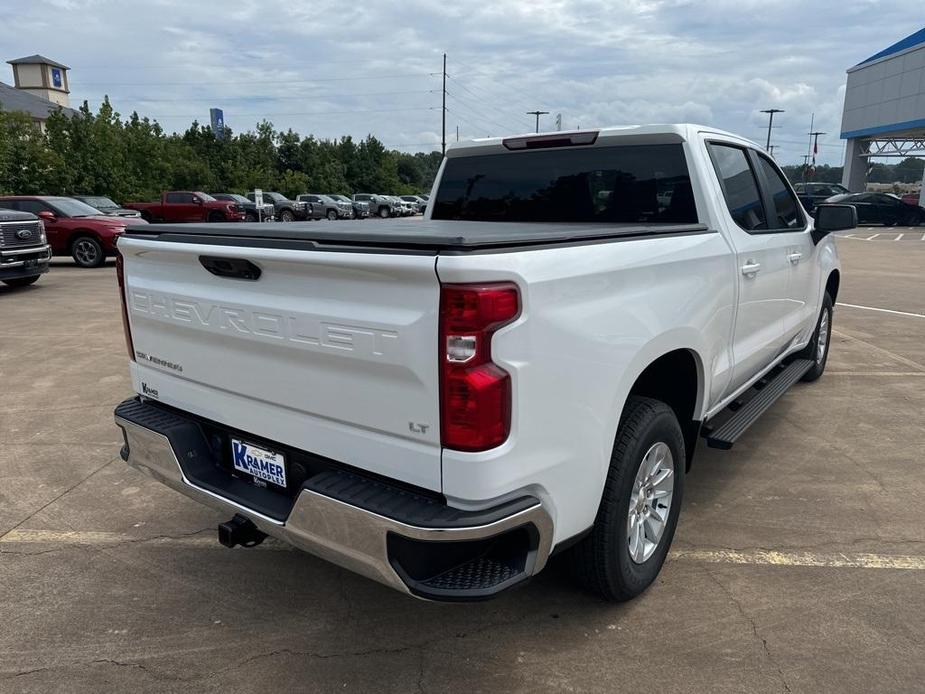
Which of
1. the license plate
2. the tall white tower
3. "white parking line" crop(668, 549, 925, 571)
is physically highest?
the tall white tower

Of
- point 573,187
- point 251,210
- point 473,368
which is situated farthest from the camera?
point 251,210

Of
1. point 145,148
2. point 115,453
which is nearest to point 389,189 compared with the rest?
point 145,148

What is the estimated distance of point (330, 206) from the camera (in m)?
38.3

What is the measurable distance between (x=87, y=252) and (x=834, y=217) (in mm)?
15596

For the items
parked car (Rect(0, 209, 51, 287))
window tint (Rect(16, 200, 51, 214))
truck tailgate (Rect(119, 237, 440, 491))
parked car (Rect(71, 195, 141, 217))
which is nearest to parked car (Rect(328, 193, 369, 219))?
parked car (Rect(71, 195, 141, 217))

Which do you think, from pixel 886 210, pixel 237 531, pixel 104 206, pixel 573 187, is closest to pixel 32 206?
pixel 104 206

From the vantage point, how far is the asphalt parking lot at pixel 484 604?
102 inches

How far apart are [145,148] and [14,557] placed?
120 feet

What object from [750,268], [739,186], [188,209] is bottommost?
[188,209]

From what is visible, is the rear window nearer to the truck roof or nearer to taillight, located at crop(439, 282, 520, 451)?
the truck roof

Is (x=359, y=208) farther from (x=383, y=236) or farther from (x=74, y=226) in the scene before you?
(x=383, y=236)

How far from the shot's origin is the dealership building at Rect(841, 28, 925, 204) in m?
36.0

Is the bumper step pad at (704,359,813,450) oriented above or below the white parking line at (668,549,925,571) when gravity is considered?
above

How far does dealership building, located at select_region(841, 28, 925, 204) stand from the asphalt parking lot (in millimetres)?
39346
